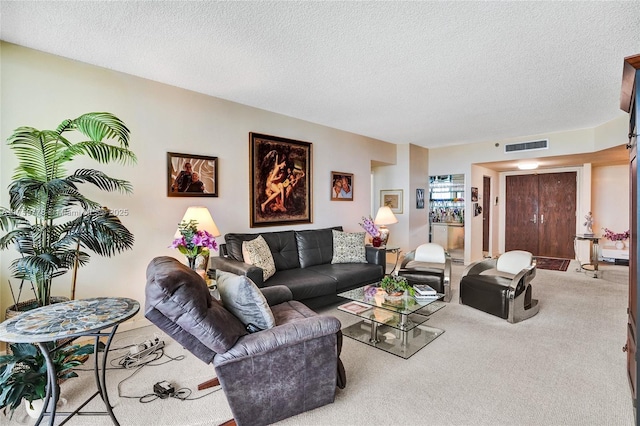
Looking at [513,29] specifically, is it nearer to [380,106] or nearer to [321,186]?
[380,106]

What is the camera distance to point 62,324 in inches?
59.4

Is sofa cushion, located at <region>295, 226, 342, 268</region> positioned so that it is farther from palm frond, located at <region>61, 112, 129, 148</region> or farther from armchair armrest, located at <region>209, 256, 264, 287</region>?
palm frond, located at <region>61, 112, 129, 148</region>

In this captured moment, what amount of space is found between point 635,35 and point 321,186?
3.74 m

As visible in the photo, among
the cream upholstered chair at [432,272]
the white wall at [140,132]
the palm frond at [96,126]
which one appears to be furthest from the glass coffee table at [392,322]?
the palm frond at [96,126]

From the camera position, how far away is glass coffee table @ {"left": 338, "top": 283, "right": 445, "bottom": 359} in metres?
2.76

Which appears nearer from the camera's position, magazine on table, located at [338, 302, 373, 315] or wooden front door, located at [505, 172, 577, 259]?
magazine on table, located at [338, 302, 373, 315]

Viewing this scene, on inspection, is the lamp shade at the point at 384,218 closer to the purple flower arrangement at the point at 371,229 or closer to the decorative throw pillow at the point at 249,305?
the purple flower arrangement at the point at 371,229

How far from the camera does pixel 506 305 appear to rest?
3387mm

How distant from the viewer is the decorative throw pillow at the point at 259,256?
3.36 metres

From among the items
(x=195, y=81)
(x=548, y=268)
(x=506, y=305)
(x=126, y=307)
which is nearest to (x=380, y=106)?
(x=195, y=81)

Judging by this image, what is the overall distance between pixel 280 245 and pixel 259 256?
641 millimetres

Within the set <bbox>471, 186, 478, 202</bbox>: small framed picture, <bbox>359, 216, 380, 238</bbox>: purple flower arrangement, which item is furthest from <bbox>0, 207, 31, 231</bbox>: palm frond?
<bbox>471, 186, 478, 202</bbox>: small framed picture

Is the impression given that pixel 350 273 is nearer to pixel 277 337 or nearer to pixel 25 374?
pixel 277 337

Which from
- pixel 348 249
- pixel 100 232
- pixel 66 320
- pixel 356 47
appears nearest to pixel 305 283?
pixel 348 249
